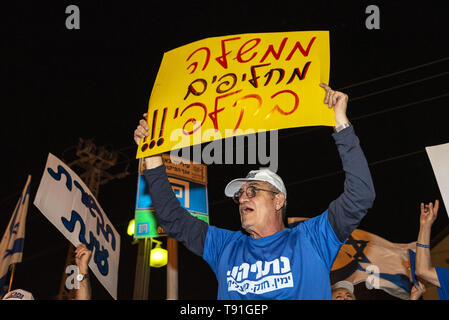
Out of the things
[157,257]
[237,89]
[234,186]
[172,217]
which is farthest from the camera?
[157,257]

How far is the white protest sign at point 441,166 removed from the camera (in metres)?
3.69

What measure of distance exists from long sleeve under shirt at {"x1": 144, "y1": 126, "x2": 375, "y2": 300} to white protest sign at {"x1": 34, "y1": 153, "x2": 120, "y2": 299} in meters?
2.36

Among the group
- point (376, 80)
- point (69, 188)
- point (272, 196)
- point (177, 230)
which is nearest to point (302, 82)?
point (272, 196)

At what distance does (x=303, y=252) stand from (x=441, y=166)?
197 cm

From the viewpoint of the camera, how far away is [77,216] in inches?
191

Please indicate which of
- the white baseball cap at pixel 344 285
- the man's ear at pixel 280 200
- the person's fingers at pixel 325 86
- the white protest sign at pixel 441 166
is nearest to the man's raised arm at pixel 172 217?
the man's ear at pixel 280 200

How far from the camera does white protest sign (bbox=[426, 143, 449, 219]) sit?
12.1 feet

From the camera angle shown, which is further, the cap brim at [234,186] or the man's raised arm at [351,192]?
the cap brim at [234,186]

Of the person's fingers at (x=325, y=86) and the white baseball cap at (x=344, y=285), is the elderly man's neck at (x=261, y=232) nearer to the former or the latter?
the person's fingers at (x=325, y=86)

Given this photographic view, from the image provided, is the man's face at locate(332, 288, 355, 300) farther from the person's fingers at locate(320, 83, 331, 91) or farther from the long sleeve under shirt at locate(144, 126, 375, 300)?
the person's fingers at locate(320, 83, 331, 91)

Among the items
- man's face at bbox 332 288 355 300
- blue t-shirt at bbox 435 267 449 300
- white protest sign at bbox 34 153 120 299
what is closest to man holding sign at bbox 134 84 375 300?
blue t-shirt at bbox 435 267 449 300

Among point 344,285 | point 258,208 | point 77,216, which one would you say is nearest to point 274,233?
point 258,208

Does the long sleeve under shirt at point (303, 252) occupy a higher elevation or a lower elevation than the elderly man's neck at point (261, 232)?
lower

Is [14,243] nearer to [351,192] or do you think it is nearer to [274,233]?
[274,233]
